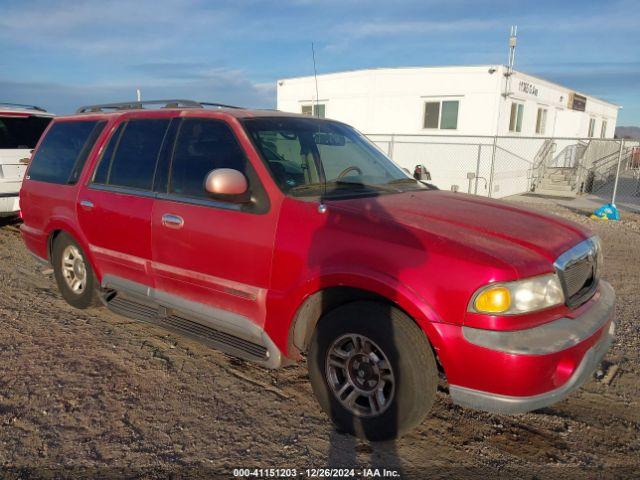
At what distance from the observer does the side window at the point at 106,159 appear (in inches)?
174

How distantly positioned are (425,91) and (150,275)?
14.5m

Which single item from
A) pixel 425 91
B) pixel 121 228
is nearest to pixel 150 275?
pixel 121 228

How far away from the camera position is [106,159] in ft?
14.7

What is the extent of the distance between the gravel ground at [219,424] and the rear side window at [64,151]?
156cm

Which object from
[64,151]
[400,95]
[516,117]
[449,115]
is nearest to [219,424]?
[64,151]

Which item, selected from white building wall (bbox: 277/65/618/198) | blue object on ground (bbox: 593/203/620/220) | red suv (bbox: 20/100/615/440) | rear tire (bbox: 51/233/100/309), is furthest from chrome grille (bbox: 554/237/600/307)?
white building wall (bbox: 277/65/618/198)

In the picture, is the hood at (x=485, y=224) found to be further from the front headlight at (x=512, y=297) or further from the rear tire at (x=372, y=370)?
the rear tire at (x=372, y=370)

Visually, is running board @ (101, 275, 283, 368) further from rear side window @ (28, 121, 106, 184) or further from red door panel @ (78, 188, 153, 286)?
rear side window @ (28, 121, 106, 184)

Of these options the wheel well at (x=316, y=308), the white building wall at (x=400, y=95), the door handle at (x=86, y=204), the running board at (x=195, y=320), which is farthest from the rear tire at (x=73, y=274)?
the white building wall at (x=400, y=95)

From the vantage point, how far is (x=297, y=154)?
12.3 ft

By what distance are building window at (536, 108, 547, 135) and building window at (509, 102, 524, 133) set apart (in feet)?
6.61

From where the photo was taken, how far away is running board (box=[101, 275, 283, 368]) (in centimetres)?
340

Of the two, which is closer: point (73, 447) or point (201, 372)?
point (73, 447)

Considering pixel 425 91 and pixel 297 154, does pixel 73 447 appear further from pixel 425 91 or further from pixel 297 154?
pixel 425 91
